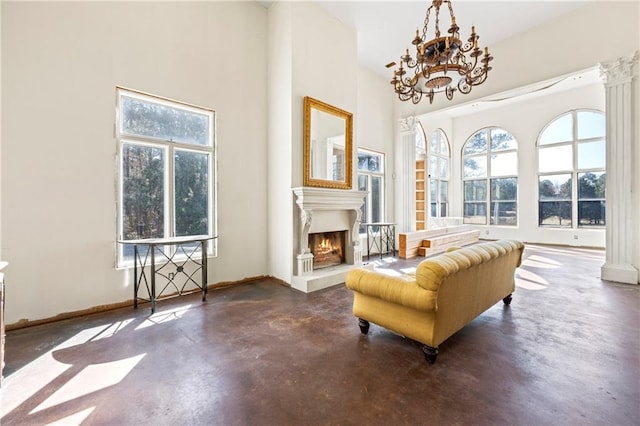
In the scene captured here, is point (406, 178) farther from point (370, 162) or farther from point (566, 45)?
point (566, 45)

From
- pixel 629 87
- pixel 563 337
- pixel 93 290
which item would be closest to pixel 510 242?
pixel 563 337

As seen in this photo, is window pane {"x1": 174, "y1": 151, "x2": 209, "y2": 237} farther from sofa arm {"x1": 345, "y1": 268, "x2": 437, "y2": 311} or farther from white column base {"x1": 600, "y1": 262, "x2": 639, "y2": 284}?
white column base {"x1": 600, "y1": 262, "x2": 639, "y2": 284}

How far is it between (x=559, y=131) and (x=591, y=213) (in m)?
2.50

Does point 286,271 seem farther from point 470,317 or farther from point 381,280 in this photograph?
point 470,317

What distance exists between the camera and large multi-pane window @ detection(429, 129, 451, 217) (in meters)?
8.98

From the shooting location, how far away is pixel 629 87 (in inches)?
164

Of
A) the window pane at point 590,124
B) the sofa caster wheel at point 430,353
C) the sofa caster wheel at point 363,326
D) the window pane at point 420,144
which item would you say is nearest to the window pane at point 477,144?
the window pane at point 420,144

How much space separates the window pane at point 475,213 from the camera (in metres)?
9.38

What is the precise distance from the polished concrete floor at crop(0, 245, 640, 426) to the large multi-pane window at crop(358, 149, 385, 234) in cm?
373

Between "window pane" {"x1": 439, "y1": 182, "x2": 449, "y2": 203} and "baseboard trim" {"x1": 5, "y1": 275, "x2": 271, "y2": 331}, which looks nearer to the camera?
"baseboard trim" {"x1": 5, "y1": 275, "x2": 271, "y2": 331}

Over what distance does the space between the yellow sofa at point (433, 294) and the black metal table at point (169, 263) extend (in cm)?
210

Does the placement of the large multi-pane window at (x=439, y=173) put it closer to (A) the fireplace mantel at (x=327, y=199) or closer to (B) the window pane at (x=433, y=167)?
(B) the window pane at (x=433, y=167)

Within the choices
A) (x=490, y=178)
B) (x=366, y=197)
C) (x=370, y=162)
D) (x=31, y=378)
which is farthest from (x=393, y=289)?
(x=490, y=178)

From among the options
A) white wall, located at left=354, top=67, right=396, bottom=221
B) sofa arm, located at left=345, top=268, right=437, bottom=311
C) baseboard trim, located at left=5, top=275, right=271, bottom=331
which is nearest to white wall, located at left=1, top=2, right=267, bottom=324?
baseboard trim, located at left=5, top=275, right=271, bottom=331
